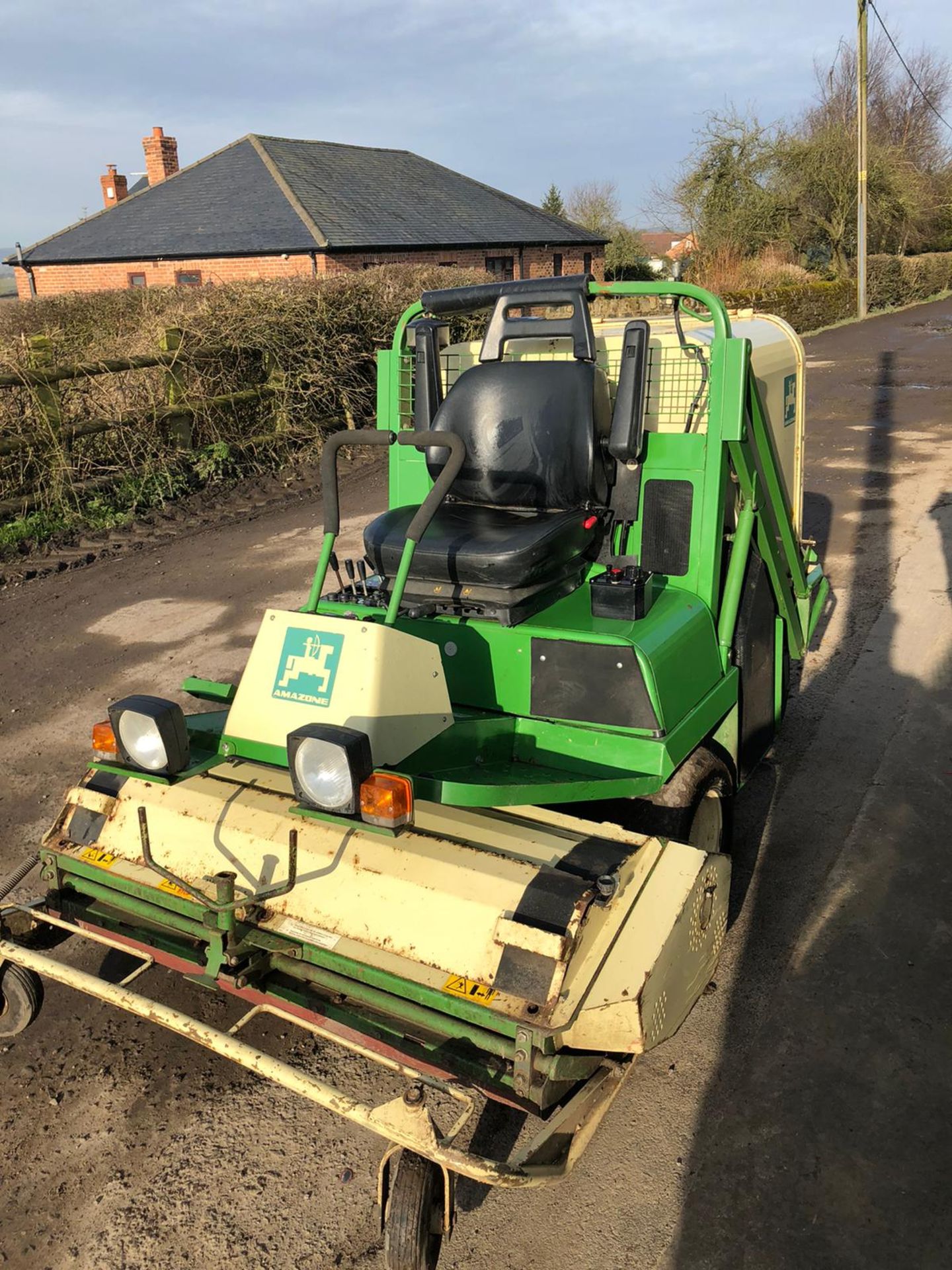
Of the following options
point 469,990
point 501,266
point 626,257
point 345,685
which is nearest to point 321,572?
point 345,685

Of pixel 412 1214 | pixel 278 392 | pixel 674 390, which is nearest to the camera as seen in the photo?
pixel 412 1214

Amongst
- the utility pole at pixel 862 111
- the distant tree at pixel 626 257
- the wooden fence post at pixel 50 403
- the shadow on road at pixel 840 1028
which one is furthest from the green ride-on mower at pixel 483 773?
the distant tree at pixel 626 257

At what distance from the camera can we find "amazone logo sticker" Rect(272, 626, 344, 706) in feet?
8.54

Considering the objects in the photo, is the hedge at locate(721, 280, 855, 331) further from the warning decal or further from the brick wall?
the warning decal

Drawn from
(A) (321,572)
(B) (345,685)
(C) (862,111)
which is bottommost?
(B) (345,685)

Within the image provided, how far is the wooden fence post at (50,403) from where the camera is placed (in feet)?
29.1

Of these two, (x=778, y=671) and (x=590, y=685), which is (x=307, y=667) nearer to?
(x=590, y=685)

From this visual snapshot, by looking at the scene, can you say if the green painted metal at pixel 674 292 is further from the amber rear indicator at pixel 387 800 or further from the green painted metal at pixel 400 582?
the amber rear indicator at pixel 387 800

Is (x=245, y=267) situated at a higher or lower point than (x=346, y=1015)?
higher

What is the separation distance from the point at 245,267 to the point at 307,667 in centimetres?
2057

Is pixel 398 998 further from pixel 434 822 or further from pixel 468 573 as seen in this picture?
pixel 468 573

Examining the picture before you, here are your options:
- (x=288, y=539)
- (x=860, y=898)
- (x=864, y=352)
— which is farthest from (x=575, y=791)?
(x=864, y=352)

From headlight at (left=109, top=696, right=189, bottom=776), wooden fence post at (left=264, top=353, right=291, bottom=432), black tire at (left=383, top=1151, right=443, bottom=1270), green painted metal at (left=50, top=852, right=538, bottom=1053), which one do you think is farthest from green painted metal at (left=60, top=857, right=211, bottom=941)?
wooden fence post at (left=264, top=353, right=291, bottom=432)

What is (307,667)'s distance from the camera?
2643mm
